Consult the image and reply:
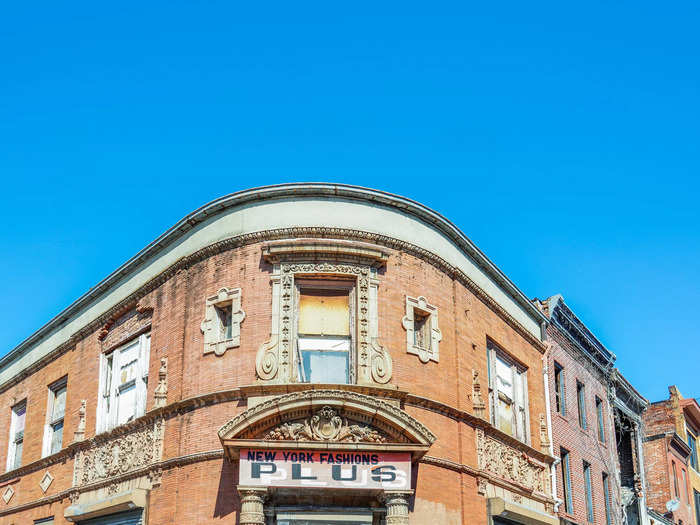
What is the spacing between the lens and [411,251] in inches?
813

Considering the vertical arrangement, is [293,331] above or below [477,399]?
above

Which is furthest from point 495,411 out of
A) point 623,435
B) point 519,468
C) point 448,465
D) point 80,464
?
point 623,435

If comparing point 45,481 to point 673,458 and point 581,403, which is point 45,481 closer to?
Answer: point 581,403

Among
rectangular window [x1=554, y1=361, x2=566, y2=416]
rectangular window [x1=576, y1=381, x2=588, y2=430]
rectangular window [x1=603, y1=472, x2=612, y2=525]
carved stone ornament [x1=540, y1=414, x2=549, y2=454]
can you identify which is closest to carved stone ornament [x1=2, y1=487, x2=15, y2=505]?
carved stone ornament [x1=540, y1=414, x2=549, y2=454]

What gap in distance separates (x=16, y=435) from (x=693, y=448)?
3760 cm

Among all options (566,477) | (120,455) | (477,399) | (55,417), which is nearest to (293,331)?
(477,399)

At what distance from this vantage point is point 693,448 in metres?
50.8

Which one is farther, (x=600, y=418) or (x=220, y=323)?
(x=600, y=418)

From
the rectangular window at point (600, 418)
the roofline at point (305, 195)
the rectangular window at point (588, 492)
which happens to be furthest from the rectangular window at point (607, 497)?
the roofline at point (305, 195)

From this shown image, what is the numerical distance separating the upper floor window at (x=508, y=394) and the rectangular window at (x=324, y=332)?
568cm

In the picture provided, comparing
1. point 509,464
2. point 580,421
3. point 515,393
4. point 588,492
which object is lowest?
point 509,464

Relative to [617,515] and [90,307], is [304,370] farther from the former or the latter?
[617,515]

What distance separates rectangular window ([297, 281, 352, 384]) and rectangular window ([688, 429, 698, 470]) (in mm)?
36391

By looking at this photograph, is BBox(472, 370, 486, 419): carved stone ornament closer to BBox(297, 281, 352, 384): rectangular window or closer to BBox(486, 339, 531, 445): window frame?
BBox(486, 339, 531, 445): window frame
